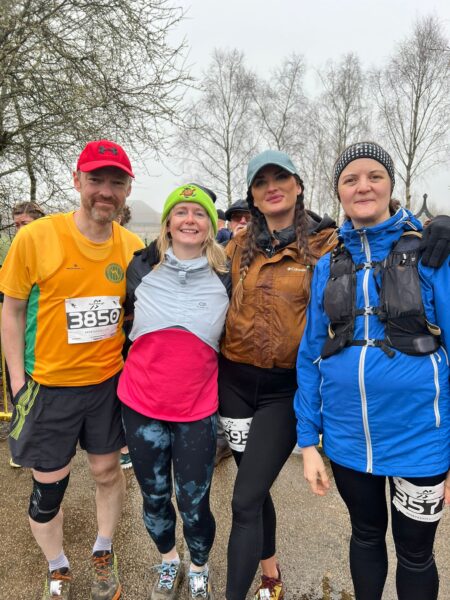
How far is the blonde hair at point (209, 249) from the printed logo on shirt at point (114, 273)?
0.21m

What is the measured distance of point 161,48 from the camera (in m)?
5.64

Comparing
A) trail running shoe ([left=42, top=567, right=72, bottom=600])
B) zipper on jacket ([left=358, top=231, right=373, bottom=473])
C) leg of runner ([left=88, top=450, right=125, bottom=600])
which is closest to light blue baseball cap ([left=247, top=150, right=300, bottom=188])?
zipper on jacket ([left=358, top=231, right=373, bottom=473])

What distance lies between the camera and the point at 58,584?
2.11 meters

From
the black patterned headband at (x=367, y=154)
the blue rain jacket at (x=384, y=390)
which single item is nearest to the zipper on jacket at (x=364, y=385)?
the blue rain jacket at (x=384, y=390)

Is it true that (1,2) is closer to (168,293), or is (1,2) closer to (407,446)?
(168,293)

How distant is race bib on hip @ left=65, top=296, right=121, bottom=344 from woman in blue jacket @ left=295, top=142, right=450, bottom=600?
39.8 inches

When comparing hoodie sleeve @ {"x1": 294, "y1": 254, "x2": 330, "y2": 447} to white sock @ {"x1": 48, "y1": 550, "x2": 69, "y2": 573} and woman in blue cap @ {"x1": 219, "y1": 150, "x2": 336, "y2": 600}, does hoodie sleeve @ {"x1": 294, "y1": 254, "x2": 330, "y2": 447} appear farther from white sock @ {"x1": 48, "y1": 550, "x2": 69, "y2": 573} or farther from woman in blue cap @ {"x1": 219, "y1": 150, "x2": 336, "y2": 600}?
white sock @ {"x1": 48, "y1": 550, "x2": 69, "y2": 573}

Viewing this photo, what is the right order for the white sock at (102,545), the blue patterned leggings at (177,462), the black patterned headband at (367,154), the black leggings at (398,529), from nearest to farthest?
the black leggings at (398,529)
the black patterned headband at (367,154)
the blue patterned leggings at (177,462)
the white sock at (102,545)

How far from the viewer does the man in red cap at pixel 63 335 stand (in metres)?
1.98

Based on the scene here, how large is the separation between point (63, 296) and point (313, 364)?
1.25 metres

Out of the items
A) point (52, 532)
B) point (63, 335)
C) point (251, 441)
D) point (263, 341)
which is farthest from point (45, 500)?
point (263, 341)

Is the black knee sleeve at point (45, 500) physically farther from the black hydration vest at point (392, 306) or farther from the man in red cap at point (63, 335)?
the black hydration vest at point (392, 306)

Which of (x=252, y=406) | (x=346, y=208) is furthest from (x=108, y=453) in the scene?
(x=346, y=208)

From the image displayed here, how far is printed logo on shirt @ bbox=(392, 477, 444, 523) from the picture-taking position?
1.52 m
